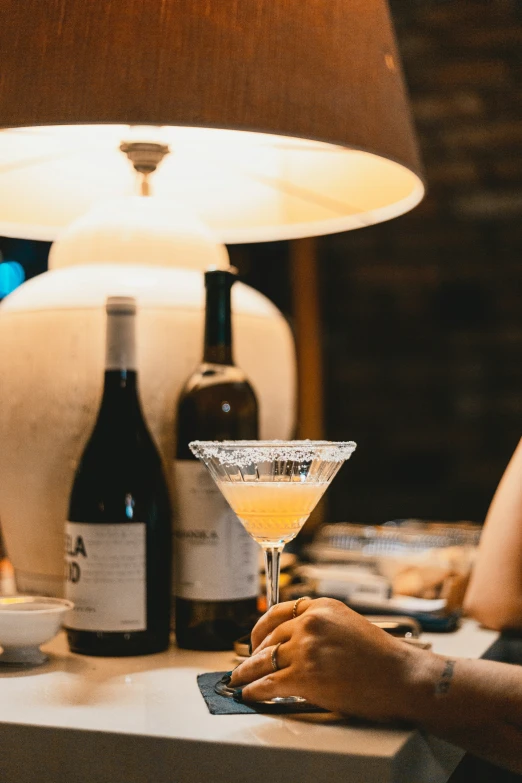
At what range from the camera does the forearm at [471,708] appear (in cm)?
74

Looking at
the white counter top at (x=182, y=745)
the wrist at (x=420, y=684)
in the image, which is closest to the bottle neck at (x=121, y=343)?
the white counter top at (x=182, y=745)

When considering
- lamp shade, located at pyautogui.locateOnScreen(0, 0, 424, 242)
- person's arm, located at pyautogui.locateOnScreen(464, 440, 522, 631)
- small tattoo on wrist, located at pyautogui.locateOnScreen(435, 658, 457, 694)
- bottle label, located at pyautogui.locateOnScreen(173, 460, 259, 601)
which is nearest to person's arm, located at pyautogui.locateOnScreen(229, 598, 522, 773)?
small tattoo on wrist, located at pyautogui.locateOnScreen(435, 658, 457, 694)

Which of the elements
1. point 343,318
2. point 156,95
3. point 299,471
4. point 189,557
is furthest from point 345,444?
point 343,318

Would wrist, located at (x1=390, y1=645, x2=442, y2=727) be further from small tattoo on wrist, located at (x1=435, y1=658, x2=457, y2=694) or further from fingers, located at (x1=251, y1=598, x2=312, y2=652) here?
fingers, located at (x1=251, y1=598, x2=312, y2=652)

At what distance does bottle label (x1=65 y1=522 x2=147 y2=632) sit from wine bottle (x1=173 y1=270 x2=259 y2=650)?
2.6 inches

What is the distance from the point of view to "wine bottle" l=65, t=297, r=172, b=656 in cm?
100

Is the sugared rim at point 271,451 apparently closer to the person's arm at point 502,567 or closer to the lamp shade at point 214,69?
the lamp shade at point 214,69

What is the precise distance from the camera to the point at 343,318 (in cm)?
379

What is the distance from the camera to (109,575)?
39.2 inches

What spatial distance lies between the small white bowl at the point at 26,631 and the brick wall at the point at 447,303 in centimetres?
279

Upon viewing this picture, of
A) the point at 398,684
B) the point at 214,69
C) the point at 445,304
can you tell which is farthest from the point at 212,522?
the point at 445,304

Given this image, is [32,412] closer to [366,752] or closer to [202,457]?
[202,457]

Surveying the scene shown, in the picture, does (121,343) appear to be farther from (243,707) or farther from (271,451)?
(243,707)

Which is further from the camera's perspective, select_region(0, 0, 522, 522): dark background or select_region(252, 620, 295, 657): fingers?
select_region(0, 0, 522, 522): dark background
